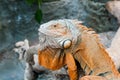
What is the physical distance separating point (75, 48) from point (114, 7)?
2903mm

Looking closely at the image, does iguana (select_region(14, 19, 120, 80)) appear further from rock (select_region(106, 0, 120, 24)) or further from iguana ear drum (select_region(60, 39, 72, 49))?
rock (select_region(106, 0, 120, 24))

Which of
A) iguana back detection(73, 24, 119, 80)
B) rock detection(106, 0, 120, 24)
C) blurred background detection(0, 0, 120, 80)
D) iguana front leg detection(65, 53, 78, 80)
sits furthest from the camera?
blurred background detection(0, 0, 120, 80)

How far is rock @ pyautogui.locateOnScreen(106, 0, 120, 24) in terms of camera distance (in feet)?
19.8

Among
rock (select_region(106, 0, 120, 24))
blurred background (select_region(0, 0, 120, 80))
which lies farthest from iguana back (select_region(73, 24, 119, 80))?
rock (select_region(106, 0, 120, 24))

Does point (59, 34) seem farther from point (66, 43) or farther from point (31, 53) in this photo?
point (31, 53)

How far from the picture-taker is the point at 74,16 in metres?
6.74

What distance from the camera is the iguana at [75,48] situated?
328 centimetres

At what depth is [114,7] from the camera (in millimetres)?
6152

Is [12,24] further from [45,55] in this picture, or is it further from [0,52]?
[45,55]

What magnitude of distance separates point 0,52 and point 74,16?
4.95ft

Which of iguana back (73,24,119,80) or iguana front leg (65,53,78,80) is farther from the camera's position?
iguana front leg (65,53,78,80)

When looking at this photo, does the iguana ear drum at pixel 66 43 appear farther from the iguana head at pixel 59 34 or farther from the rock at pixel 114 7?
the rock at pixel 114 7

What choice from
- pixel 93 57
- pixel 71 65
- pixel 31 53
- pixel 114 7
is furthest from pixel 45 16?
pixel 93 57

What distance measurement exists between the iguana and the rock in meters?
2.69
